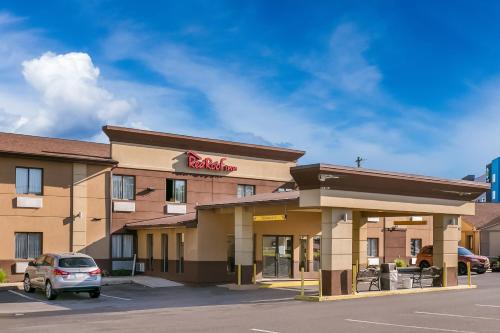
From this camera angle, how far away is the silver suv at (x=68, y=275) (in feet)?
79.2

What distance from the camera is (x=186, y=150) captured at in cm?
3738

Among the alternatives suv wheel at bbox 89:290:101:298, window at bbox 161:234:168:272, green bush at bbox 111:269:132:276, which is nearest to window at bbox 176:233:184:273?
window at bbox 161:234:168:272

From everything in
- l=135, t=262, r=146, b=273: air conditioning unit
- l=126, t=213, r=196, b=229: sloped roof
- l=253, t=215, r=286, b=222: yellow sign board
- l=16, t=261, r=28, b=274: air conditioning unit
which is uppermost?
l=253, t=215, r=286, b=222: yellow sign board

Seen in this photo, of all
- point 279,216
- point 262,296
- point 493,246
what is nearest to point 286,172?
point 279,216

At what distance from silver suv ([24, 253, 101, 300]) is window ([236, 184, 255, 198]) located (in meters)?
15.4

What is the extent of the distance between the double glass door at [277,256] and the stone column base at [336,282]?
33.1 ft

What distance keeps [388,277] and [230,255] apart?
8.66 m

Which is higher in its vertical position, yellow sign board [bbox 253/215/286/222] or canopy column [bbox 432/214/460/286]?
yellow sign board [bbox 253/215/286/222]

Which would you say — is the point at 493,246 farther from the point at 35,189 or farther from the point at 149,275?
the point at 35,189

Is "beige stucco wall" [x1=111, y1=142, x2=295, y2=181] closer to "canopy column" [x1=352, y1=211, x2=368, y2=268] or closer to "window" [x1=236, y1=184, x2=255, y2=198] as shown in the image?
"window" [x1=236, y1=184, x2=255, y2=198]

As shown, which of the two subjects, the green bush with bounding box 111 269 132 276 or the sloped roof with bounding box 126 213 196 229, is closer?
the sloped roof with bounding box 126 213 196 229

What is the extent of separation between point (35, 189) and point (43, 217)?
142 cm

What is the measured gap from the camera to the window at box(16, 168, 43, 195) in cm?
3164

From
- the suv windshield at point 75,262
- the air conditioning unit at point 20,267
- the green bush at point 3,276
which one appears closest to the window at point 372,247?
the air conditioning unit at point 20,267
